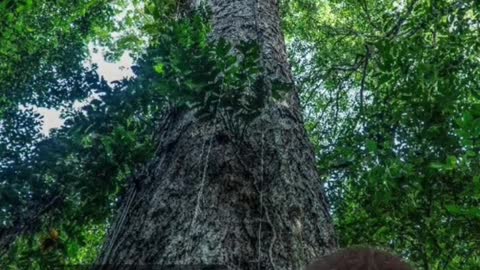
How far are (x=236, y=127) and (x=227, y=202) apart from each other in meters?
0.46

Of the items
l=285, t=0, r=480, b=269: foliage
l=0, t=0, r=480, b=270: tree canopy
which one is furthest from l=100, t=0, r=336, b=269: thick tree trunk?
l=285, t=0, r=480, b=269: foliage

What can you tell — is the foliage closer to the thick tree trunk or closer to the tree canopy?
the tree canopy

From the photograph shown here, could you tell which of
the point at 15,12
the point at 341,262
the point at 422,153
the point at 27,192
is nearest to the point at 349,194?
the point at 422,153

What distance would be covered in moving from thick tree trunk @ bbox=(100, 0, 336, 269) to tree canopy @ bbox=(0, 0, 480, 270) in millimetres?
177

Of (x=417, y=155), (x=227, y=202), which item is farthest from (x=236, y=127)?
(x=417, y=155)

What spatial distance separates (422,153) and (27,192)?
246 centimetres

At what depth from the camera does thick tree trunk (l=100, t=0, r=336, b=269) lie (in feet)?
6.40

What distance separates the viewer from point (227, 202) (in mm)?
2184

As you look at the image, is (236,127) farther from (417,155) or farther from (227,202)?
(417,155)

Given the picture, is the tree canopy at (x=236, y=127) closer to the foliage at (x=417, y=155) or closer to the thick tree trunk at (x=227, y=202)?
the foliage at (x=417, y=155)

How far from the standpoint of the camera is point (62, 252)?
272cm

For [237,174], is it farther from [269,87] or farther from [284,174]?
[269,87]

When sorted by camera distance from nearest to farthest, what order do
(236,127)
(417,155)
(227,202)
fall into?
(227,202), (236,127), (417,155)

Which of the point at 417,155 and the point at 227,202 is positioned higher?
the point at 417,155
